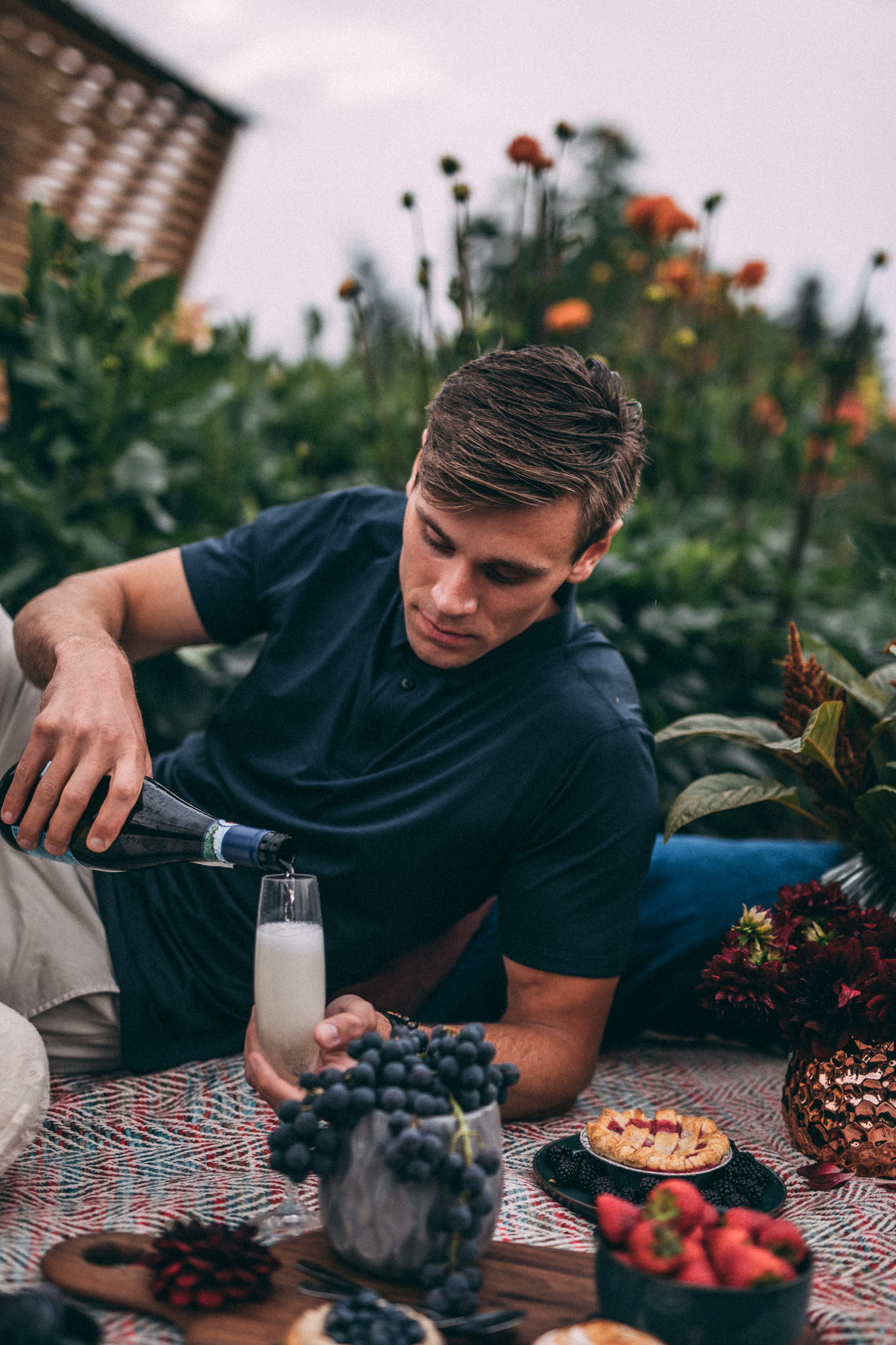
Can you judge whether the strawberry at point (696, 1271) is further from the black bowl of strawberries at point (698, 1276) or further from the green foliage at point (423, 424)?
the green foliage at point (423, 424)

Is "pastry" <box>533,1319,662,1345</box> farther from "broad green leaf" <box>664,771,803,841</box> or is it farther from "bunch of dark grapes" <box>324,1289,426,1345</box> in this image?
"broad green leaf" <box>664,771,803,841</box>

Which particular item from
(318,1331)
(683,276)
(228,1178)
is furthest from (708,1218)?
(683,276)

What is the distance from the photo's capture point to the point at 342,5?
3.93 m

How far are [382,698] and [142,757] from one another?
0.44m

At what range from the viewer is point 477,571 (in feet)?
5.32

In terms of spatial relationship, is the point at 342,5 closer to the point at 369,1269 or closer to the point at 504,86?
the point at 504,86

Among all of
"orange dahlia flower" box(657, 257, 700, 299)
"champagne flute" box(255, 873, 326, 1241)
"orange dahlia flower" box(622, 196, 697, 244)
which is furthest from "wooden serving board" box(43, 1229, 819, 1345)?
"orange dahlia flower" box(657, 257, 700, 299)

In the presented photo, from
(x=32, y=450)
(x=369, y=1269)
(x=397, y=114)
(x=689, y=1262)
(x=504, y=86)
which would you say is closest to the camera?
(x=689, y=1262)

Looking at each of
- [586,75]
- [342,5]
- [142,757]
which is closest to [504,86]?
[586,75]

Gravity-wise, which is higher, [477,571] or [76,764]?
[477,571]

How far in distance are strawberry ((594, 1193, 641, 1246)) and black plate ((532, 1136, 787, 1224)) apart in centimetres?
38

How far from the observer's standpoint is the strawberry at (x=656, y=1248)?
926 millimetres

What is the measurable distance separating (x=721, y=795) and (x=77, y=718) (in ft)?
3.46

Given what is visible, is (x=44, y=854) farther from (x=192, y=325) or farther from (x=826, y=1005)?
(x=192, y=325)
